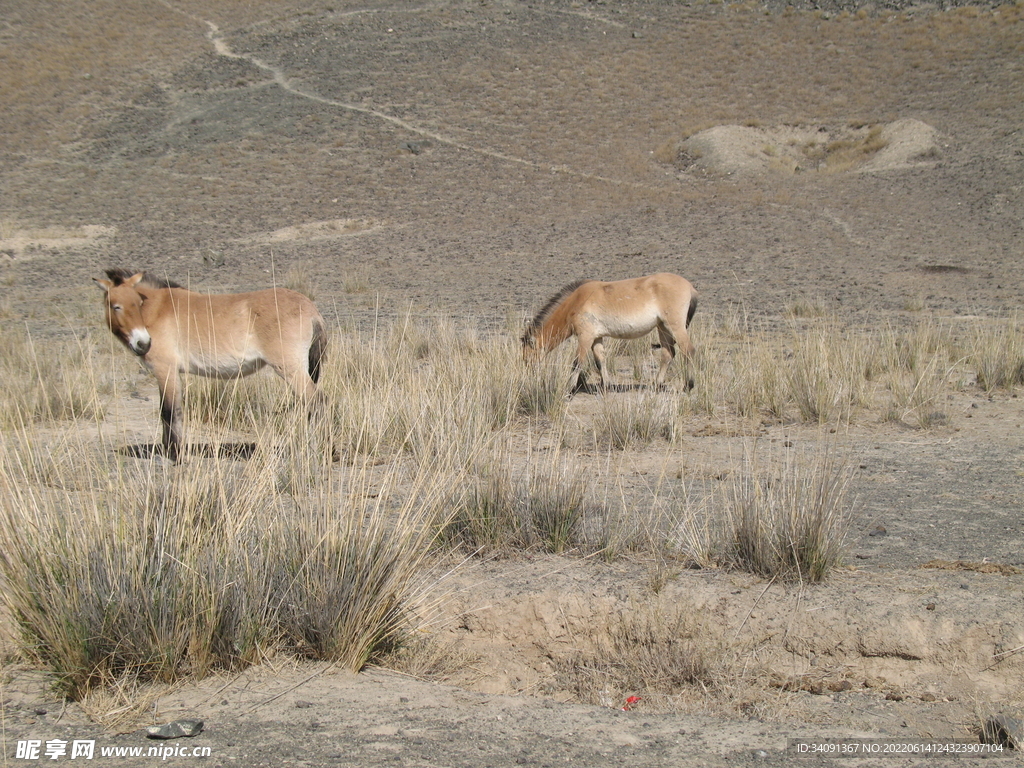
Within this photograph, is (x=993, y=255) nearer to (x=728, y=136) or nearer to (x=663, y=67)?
(x=728, y=136)

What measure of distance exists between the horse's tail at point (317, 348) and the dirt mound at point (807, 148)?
84.8 feet

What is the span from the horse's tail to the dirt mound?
25852mm

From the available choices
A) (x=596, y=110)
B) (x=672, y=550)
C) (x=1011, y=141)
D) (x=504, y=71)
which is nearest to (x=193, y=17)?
(x=504, y=71)

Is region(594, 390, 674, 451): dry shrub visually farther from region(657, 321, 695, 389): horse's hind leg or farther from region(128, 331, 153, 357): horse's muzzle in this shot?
region(128, 331, 153, 357): horse's muzzle

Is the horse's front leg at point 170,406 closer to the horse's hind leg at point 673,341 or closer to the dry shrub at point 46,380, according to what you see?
the dry shrub at point 46,380

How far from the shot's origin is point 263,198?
1130 inches

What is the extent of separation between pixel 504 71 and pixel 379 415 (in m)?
39.1

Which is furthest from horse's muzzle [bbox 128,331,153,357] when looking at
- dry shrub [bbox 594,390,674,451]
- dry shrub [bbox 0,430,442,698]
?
dry shrub [bbox 594,390,674,451]

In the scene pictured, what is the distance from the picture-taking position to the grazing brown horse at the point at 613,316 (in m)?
10.0

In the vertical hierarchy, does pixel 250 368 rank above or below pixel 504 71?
below

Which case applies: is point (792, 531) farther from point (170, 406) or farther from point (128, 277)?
point (128, 277)

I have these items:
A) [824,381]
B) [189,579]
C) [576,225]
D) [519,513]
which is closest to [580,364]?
[824,381]

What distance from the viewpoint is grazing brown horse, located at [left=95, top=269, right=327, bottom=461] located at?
717 centimetres

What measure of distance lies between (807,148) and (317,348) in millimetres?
31170
